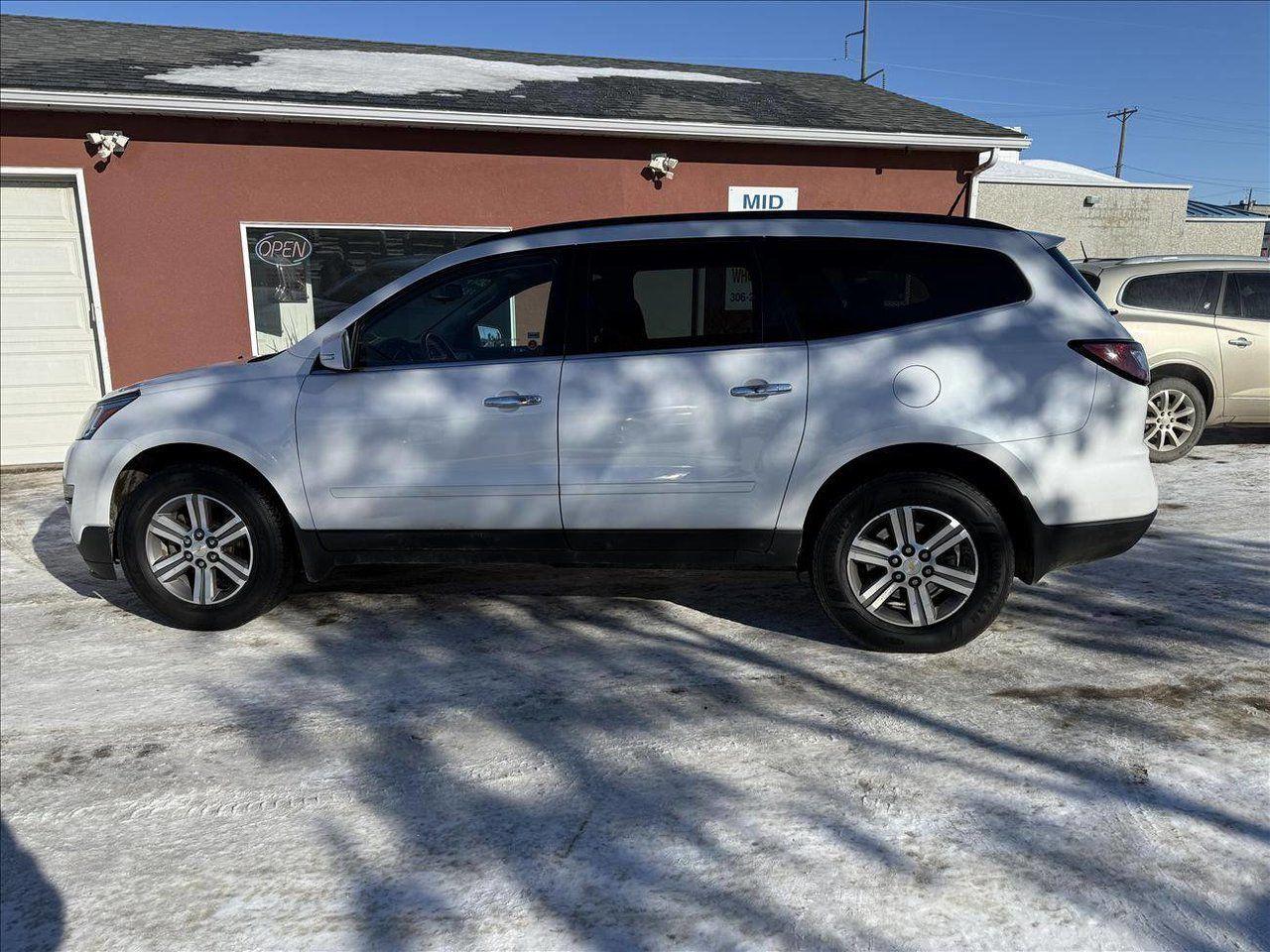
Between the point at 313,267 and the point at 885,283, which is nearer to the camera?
the point at 885,283

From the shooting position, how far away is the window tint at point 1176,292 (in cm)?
816

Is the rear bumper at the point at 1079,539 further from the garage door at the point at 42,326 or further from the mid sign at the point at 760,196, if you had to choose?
the garage door at the point at 42,326

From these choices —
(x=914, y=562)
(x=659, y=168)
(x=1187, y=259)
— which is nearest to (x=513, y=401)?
(x=914, y=562)

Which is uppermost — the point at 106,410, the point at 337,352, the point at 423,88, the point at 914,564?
the point at 423,88

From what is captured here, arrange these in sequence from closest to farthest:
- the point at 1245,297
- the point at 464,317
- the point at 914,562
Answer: the point at 914,562 → the point at 464,317 → the point at 1245,297

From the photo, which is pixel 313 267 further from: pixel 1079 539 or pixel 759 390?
pixel 1079 539

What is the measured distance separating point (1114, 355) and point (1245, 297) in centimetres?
554

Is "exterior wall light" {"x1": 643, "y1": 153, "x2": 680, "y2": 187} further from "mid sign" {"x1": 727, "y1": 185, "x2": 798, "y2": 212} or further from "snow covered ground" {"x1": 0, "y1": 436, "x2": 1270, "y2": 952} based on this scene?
"snow covered ground" {"x1": 0, "y1": 436, "x2": 1270, "y2": 952}

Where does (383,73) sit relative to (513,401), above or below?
above

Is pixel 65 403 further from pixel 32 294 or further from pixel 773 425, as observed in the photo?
pixel 773 425

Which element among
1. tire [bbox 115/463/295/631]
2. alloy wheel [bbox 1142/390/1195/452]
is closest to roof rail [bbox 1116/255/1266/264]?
alloy wheel [bbox 1142/390/1195/452]

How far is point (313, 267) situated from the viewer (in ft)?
32.7

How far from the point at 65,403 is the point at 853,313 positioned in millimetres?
8652

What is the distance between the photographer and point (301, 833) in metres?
2.88
